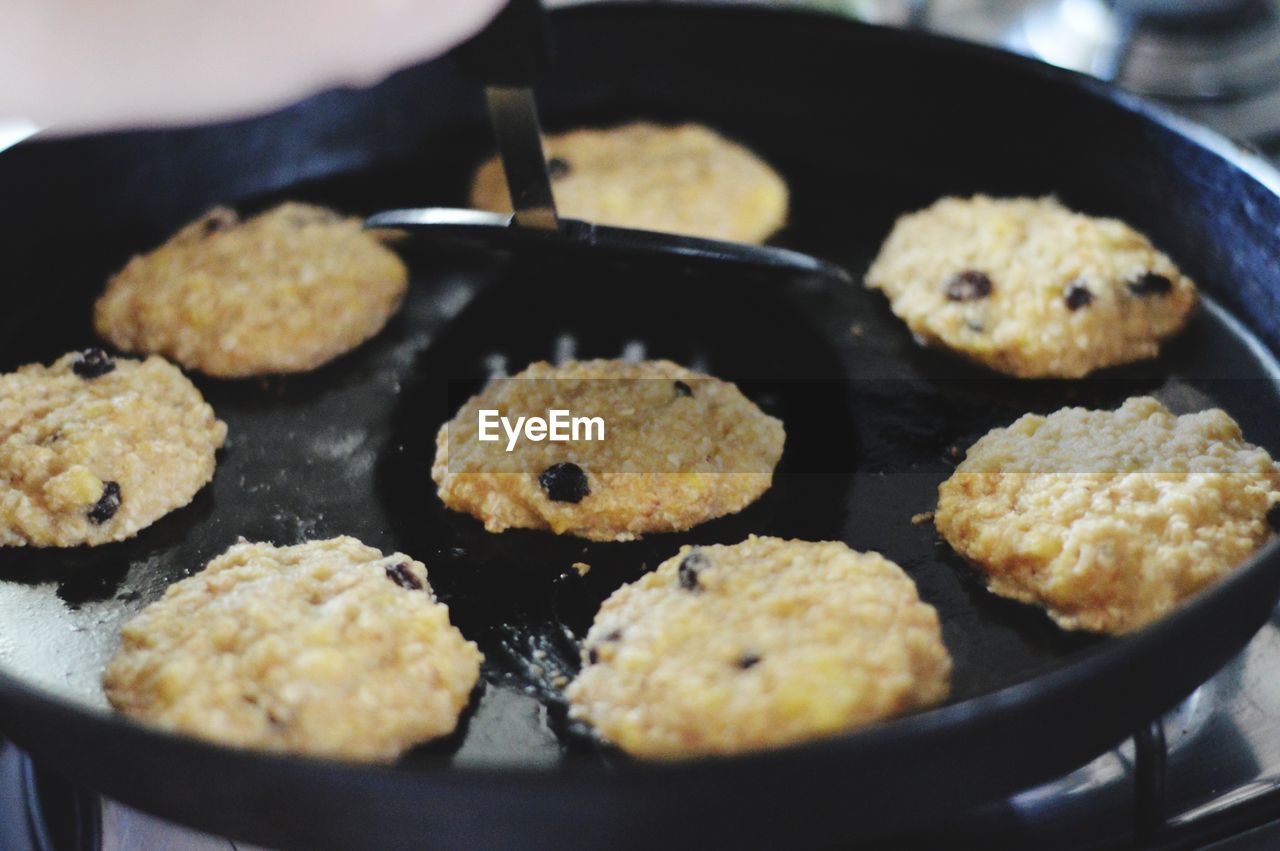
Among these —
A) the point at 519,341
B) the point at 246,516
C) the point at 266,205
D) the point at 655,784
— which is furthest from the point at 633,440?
the point at 266,205

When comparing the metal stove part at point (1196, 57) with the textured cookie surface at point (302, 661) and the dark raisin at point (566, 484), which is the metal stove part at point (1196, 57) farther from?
the textured cookie surface at point (302, 661)

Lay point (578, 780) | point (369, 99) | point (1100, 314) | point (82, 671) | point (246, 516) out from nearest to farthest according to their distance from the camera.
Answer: point (578, 780) → point (82, 671) → point (246, 516) → point (1100, 314) → point (369, 99)

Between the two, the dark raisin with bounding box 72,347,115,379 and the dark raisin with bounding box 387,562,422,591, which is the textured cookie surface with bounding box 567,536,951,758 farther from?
the dark raisin with bounding box 72,347,115,379

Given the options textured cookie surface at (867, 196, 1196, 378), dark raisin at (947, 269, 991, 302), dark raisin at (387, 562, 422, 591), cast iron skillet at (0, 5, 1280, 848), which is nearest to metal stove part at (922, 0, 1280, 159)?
cast iron skillet at (0, 5, 1280, 848)

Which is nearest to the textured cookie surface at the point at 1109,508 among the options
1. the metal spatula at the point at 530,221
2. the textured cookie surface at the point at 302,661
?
the metal spatula at the point at 530,221

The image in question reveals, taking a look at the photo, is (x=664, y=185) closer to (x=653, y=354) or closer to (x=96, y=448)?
(x=653, y=354)

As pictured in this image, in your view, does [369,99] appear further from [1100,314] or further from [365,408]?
[1100,314]
